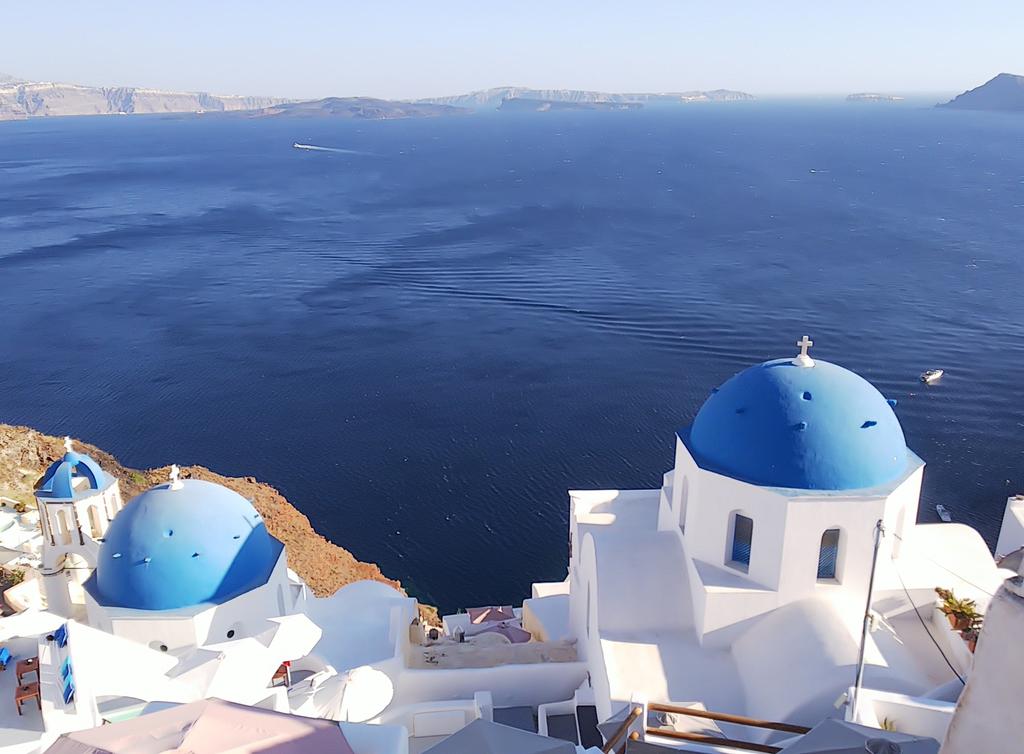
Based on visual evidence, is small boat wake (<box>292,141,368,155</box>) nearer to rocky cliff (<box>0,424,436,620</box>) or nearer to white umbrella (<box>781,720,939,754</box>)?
rocky cliff (<box>0,424,436,620</box>)

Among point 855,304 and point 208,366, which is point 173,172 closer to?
point 208,366

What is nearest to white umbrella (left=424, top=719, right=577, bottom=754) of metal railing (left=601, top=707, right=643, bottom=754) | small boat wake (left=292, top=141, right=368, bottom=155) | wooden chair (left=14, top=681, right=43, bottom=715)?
metal railing (left=601, top=707, right=643, bottom=754)

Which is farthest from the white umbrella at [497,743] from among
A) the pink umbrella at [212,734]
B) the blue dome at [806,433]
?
the blue dome at [806,433]

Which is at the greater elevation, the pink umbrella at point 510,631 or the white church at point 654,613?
the white church at point 654,613

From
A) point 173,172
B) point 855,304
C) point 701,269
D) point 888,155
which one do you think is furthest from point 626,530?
point 888,155

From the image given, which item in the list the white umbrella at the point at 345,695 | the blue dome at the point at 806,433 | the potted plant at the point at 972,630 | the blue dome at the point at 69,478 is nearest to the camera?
the potted plant at the point at 972,630

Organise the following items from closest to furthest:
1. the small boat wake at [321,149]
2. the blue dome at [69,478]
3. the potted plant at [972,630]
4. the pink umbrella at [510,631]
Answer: the potted plant at [972,630]
the blue dome at [69,478]
the pink umbrella at [510,631]
the small boat wake at [321,149]

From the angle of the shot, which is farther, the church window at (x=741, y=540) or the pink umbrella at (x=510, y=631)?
the pink umbrella at (x=510, y=631)

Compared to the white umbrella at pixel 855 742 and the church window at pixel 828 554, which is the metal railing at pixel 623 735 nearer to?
the white umbrella at pixel 855 742
